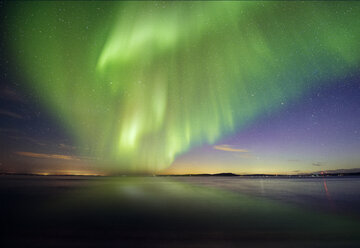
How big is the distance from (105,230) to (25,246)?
11.6ft

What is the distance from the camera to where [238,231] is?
11484 millimetres

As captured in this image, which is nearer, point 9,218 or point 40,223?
point 40,223

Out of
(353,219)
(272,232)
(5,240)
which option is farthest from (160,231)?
(353,219)

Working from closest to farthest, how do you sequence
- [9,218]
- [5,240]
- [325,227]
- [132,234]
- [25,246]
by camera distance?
[25,246], [5,240], [132,234], [325,227], [9,218]

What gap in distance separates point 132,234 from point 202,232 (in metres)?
3.56

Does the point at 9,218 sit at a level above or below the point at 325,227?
above

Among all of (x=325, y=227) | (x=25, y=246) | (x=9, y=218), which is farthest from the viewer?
(x=9, y=218)

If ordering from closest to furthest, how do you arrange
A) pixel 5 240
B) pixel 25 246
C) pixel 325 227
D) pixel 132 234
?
pixel 25 246 < pixel 5 240 < pixel 132 234 < pixel 325 227

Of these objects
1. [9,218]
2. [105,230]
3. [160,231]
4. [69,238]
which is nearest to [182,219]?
[160,231]

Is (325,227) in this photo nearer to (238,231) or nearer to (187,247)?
(238,231)

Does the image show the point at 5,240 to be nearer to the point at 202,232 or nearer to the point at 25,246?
the point at 25,246

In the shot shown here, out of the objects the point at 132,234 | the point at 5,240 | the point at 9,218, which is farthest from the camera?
the point at 9,218

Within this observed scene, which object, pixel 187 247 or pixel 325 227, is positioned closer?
pixel 187 247

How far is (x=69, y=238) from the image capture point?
32.9 ft
